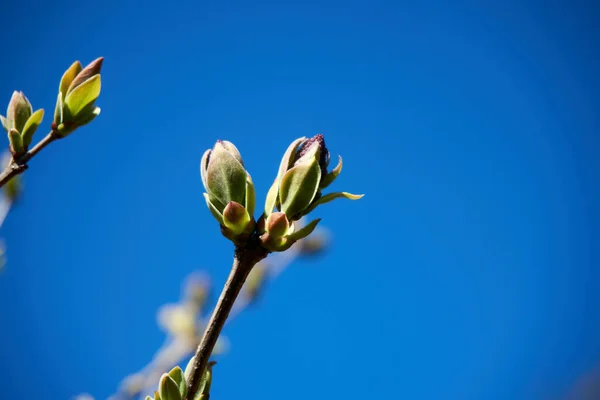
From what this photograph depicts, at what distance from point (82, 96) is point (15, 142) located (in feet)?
0.56

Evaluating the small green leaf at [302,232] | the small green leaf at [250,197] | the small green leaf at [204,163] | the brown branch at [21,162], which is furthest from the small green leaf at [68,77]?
the small green leaf at [302,232]

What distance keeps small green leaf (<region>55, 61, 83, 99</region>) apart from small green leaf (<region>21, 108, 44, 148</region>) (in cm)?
7

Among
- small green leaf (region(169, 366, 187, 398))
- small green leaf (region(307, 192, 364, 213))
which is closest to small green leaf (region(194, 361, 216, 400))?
small green leaf (region(169, 366, 187, 398))

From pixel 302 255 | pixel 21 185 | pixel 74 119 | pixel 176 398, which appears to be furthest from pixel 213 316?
pixel 302 255

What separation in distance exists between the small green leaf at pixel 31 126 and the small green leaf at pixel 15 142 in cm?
1

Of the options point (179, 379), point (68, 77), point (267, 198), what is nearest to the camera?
point (179, 379)

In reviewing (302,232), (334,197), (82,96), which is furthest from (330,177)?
(82,96)

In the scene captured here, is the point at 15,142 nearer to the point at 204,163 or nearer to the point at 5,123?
the point at 5,123

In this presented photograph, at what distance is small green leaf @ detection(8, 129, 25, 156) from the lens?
1.12 metres

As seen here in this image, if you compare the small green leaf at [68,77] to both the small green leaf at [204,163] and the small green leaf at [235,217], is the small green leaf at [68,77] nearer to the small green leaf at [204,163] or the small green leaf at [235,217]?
the small green leaf at [204,163]

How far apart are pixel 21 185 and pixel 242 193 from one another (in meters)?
1.18

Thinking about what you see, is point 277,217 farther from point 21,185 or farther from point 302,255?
point 302,255

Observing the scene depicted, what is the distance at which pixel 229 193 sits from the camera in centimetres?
89

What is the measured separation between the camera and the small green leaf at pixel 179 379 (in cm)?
80
